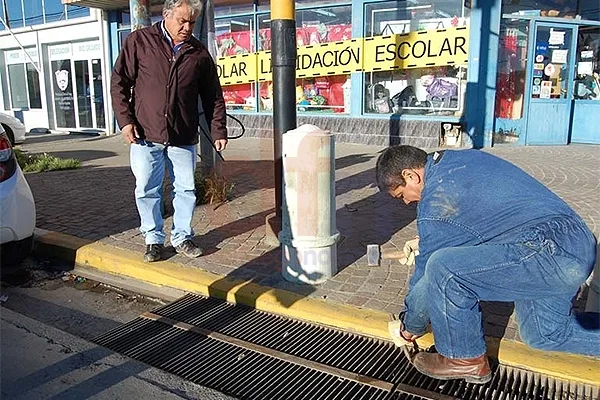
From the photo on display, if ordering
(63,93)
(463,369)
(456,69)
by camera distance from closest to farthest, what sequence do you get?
(463,369) → (456,69) → (63,93)

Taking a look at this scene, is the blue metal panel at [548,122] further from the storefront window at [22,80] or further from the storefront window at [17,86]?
the storefront window at [17,86]

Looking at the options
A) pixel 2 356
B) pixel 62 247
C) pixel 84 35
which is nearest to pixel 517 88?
pixel 62 247

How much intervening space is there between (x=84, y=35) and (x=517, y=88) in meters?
11.7

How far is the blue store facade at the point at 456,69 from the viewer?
9711 mm

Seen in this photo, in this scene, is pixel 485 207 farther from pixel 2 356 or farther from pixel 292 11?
pixel 2 356

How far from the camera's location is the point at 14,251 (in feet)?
13.7

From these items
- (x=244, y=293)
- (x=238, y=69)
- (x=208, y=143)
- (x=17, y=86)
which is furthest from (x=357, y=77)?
(x=17, y=86)

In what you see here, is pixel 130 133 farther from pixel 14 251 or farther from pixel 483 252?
pixel 483 252

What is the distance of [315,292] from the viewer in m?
3.79

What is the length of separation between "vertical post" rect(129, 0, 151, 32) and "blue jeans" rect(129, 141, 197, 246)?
206cm

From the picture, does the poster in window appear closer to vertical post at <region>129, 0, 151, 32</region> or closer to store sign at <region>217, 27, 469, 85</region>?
store sign at <region>217, 27, 469, 85</region>

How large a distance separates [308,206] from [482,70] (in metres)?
7.02

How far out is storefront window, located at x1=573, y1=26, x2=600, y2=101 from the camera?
1018 cm

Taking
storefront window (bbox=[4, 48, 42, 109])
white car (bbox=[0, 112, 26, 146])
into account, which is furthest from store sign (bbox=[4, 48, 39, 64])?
white car (bbox=[0, 112, 26, 146])
